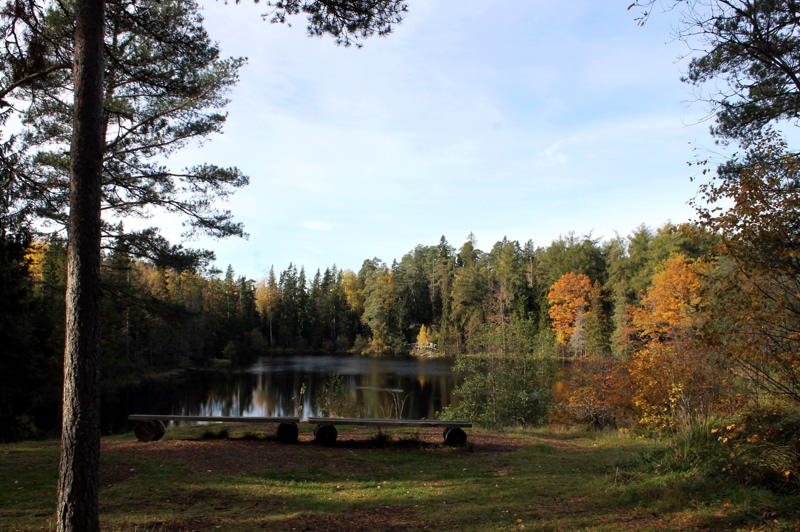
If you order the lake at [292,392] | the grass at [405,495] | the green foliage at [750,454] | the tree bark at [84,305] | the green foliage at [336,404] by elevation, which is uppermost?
the tree bark at [84,305]

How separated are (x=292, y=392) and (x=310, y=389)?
1.06 m

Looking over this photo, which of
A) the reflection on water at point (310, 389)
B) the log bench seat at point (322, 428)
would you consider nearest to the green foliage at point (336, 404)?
the reflection on water at point (310, 389)

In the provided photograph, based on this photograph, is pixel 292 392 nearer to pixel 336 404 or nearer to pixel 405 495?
pixel 336 404

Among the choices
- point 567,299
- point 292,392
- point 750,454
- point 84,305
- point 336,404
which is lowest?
point 292,392

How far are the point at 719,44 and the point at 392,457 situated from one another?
719 cm

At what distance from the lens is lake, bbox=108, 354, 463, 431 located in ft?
62.7

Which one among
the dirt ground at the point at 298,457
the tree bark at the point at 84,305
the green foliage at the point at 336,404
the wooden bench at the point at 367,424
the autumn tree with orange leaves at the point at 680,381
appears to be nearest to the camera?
the tree bark at the point at 84,305

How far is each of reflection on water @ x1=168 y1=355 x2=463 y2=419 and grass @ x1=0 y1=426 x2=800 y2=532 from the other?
24.2ft

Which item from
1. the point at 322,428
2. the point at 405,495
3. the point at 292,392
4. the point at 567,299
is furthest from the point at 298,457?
the point at 567,299

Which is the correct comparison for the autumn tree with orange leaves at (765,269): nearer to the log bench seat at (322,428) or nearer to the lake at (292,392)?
the log bench seat at (322,428)

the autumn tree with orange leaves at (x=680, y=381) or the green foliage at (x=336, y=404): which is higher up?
the autumn tree with orange leaves at (x=680, y=381)

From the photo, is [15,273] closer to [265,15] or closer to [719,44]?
[265,15]

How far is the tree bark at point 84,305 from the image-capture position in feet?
10.7

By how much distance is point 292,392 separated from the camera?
79.0 feet
